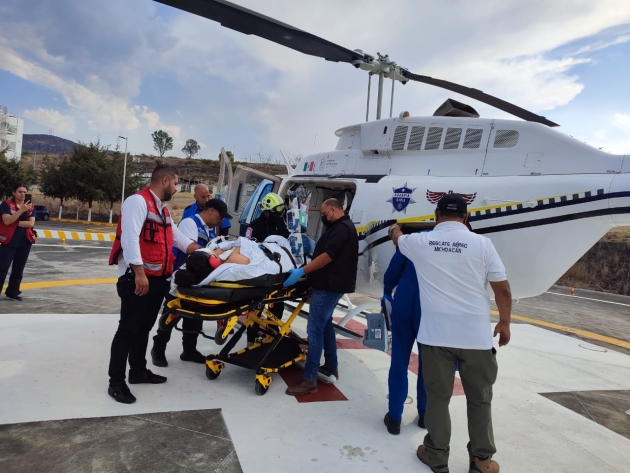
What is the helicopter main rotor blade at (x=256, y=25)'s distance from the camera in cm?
427

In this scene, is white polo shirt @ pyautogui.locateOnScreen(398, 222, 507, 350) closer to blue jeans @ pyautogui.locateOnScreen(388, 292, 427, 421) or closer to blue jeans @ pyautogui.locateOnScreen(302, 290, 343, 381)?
blue jeans @ pyautogui.locateOnScreen(388, 292, 427, 421)

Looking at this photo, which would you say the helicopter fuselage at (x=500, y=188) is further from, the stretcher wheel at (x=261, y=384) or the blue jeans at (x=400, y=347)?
the stretcher wheel at (x=261, y=384)

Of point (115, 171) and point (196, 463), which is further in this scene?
point (115, 171)

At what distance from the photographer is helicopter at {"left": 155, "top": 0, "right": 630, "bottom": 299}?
3.53 m

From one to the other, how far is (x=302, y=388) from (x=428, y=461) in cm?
138

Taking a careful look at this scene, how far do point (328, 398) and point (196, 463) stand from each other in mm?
1511

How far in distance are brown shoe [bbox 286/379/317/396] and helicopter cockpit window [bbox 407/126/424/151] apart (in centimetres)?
276

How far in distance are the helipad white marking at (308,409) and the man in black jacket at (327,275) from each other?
370 mm

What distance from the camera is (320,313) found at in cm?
385

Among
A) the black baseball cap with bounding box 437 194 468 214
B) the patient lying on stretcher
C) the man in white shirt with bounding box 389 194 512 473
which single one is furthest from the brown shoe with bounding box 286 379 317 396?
the black baseball cap with bounding box 437 194 468 214

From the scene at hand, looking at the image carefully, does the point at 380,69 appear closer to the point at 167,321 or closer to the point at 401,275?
the point at 401,275

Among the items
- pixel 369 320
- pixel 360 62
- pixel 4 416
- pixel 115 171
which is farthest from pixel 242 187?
pixel 115 171

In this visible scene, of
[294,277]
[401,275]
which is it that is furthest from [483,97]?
[294,277]

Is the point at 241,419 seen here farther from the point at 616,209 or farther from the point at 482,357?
the point at 616,209
